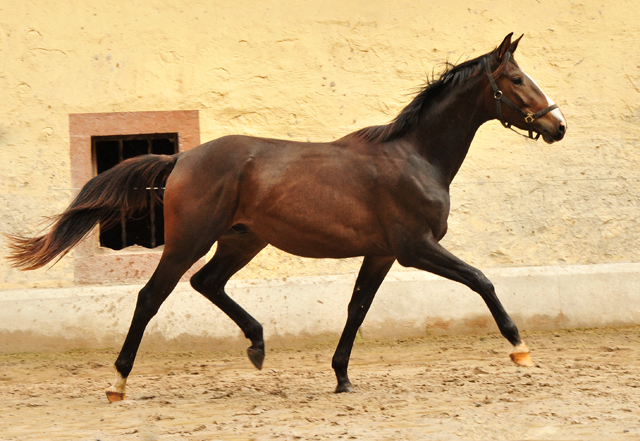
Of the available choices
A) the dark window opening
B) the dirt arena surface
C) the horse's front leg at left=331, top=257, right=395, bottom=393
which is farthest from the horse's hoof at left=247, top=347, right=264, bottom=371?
the dark window opening

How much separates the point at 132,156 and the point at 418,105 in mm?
3283

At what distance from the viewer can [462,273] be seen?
13.1ft

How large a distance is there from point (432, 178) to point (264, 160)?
1.09m

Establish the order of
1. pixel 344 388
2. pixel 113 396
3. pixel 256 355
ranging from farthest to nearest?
pixel 256 355, pixel 344 388, pixel 113 396

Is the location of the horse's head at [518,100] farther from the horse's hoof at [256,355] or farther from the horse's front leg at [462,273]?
the horse's hoof at [256,355]

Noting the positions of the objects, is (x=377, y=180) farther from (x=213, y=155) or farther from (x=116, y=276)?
(x=116, y=276)

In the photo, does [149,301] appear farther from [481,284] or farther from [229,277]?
[481,284]

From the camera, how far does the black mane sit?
173 inches

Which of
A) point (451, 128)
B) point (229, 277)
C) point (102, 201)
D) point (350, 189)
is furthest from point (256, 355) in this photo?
point (451, 128)

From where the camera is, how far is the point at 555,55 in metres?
6.57

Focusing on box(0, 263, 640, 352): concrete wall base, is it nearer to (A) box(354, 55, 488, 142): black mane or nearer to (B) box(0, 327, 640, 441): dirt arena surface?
(B) box(0, 327, 640, 441): dirt arena surface

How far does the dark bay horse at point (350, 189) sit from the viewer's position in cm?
420

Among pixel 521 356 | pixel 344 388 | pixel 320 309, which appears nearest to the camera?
pixel 521 356

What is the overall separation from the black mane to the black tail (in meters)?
1.42
